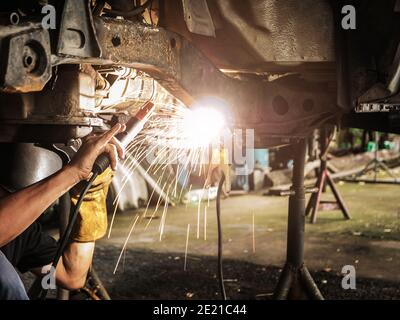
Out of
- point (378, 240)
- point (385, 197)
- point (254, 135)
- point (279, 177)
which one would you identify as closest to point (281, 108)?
point (254, 135)

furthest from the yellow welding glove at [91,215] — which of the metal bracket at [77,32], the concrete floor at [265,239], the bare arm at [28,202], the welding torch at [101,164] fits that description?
the concrete floor at [265,239]

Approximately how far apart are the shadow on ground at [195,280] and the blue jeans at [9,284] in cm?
207

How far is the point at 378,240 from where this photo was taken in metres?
5.26

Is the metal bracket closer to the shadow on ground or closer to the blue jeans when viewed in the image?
the blue jeans

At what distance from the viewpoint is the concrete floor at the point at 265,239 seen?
4.46 meters

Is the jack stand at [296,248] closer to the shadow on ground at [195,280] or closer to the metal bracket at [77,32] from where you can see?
the shadow on ground at [195,280]

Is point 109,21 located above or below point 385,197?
above

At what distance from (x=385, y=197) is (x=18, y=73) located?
7887 mm

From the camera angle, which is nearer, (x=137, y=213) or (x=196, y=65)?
(x=196, y=65)

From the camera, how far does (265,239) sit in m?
5.45

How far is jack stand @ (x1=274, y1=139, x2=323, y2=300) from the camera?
3.24 meters

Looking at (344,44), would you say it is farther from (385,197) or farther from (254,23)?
(385,197)
